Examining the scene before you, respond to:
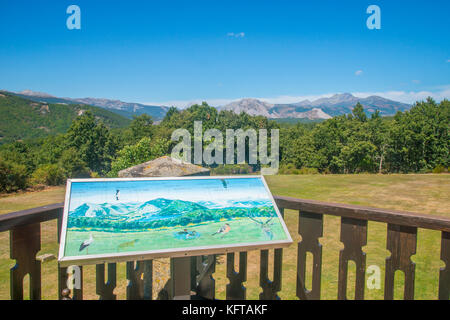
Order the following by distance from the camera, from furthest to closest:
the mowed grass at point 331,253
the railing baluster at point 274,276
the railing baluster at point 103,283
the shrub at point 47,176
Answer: the shrub at point 47,176 < the mowed grass at point 331,253 < the railing baluster at point 274,276 < the railing baluster at point 103,283

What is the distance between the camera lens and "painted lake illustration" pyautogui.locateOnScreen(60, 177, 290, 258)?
175 cm

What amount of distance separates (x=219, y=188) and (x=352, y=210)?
2.93 feet

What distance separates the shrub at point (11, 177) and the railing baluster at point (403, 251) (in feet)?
58.4

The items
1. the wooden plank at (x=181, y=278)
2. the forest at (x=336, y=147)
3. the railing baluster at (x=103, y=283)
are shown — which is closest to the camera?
the wooden plank at (x=181, y=278)

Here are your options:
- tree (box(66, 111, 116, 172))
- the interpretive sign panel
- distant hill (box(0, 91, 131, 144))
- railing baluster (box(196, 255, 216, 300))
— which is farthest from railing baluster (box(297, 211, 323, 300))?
distant hill (box(0, 91, 131, 144))

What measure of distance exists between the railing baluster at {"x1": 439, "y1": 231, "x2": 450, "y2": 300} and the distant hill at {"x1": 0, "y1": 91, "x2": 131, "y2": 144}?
67.3 meters

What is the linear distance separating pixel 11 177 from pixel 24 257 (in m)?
16.8

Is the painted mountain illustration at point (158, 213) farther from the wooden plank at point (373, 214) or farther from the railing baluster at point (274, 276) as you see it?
the railing baluster at point (274, 276)

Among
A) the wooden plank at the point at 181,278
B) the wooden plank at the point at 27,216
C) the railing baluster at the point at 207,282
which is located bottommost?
the railing baluster at the point at 207,282

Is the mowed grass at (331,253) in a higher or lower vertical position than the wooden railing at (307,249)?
lower

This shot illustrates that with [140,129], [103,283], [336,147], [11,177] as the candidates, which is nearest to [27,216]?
[103,283]

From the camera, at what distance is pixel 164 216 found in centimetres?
193

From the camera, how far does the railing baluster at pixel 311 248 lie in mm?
2223

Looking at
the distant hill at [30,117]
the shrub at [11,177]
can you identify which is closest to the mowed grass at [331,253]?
the shrub at [11,177]
